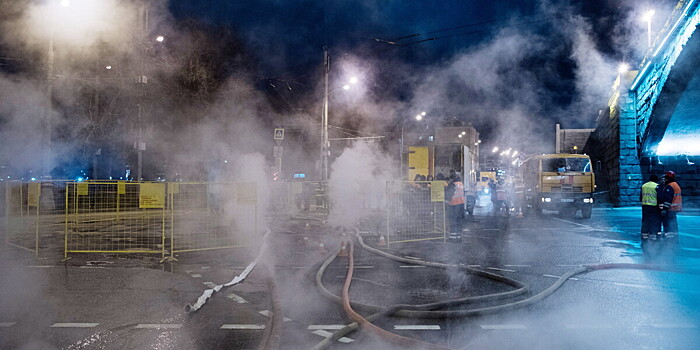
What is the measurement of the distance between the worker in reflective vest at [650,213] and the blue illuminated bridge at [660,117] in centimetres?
772

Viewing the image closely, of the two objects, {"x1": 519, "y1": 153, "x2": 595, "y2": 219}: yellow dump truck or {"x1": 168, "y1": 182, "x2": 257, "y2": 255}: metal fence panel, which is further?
{"x1": 519, "y1": 153, "x2": 595, "y2": 219}: yellow dump truck

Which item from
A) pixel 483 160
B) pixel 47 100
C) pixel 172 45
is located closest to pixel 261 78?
pixel 172 45

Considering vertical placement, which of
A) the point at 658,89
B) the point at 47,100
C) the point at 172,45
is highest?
the point at 172,45

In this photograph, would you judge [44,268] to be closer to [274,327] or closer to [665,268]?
[274,327]

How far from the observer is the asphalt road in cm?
397

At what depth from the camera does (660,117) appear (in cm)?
1847

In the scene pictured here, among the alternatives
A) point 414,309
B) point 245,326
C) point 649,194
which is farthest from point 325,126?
point 245,326

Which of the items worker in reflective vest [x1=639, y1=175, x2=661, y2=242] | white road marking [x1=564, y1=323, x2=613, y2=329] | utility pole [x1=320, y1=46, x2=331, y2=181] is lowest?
white road marking [x1=564, y1=323, x2=613, y2=329]

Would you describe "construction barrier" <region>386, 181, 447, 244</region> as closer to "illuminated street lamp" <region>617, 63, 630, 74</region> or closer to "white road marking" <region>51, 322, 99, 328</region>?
"white road marking" <region>51, 322, 99, 328</region>

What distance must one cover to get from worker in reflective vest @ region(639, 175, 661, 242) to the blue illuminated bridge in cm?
772

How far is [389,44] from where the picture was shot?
14.1 metres

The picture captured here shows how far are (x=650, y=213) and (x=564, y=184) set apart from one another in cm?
827

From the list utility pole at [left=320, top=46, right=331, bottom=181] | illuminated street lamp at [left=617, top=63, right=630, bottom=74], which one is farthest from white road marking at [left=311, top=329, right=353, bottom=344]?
illuminated street lamp at [left=617, top=63, right=630, bottom=74]

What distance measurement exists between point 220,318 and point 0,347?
1763mm
